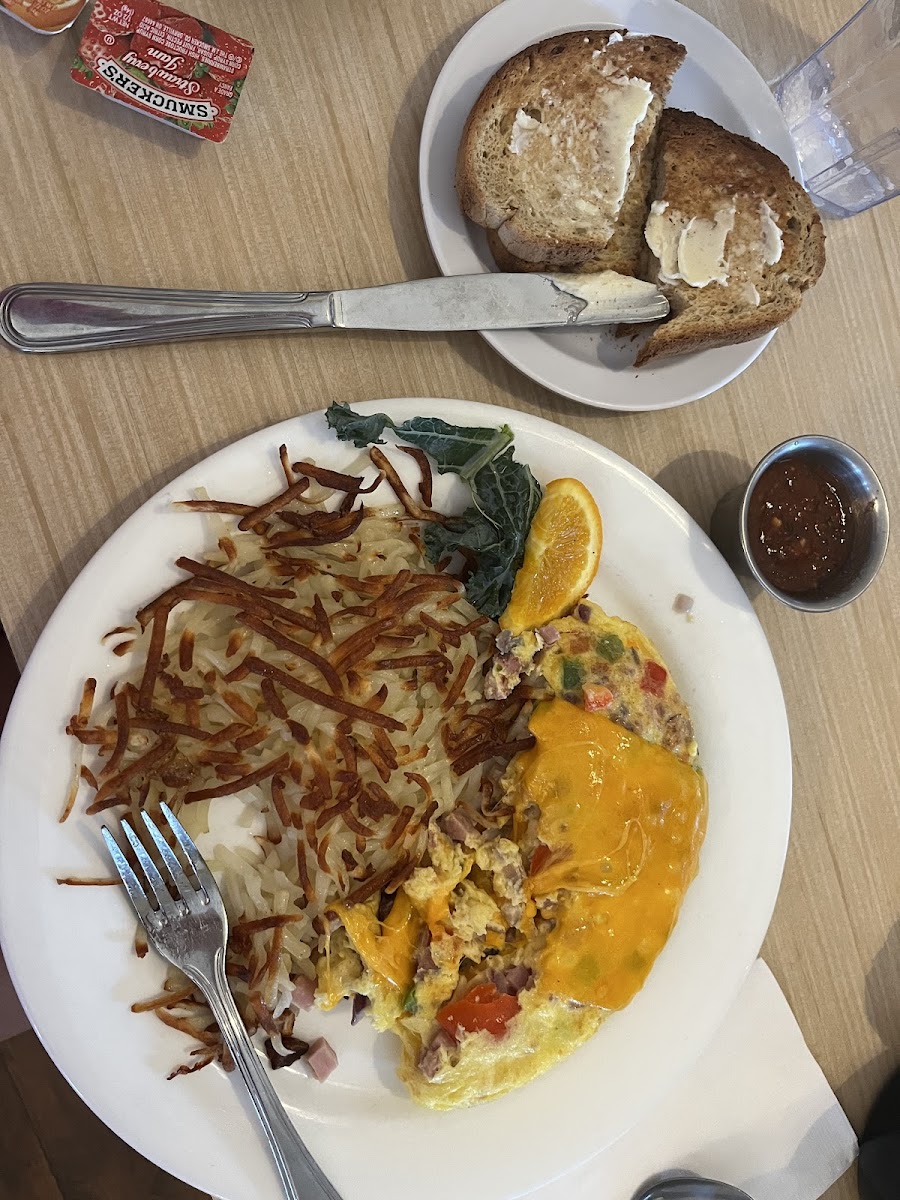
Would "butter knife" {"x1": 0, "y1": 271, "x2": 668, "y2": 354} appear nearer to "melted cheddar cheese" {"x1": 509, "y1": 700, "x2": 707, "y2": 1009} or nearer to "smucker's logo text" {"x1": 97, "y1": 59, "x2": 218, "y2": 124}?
"smucker's logo text" {"x1": 97, "y1": 59, "x2": 218, "y2": 124}

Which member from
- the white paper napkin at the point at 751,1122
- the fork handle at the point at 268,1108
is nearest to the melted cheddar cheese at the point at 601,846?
the white paper napkin at the point at 751,1122

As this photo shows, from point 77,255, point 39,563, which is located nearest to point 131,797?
point 39,563

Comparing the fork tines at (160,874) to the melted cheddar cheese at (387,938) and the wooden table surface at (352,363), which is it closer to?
the melted cheddar cheese at (387,938)

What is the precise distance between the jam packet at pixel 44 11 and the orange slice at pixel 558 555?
1.57 m

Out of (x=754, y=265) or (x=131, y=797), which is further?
(x=754, y=265)

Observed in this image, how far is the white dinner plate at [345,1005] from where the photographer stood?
189cm

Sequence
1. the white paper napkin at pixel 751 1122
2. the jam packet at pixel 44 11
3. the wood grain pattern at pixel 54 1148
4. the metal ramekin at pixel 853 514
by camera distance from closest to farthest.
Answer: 1. the jam packet at pixel 44 11
2. the metal ramekin at pixel 853 514
3. the white paper napkin at pixel 751 1122
4. the wood grain pattern at pixel 54 1148

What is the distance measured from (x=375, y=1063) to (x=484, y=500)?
149 cm

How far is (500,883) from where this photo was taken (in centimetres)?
206

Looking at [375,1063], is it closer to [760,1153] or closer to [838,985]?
[760,1153]

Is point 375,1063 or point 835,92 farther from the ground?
point 835,92

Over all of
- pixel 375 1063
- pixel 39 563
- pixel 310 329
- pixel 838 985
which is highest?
pixel 310 329

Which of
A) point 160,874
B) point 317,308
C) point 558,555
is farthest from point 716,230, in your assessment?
point 160,874

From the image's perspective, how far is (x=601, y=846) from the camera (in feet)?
6.61
